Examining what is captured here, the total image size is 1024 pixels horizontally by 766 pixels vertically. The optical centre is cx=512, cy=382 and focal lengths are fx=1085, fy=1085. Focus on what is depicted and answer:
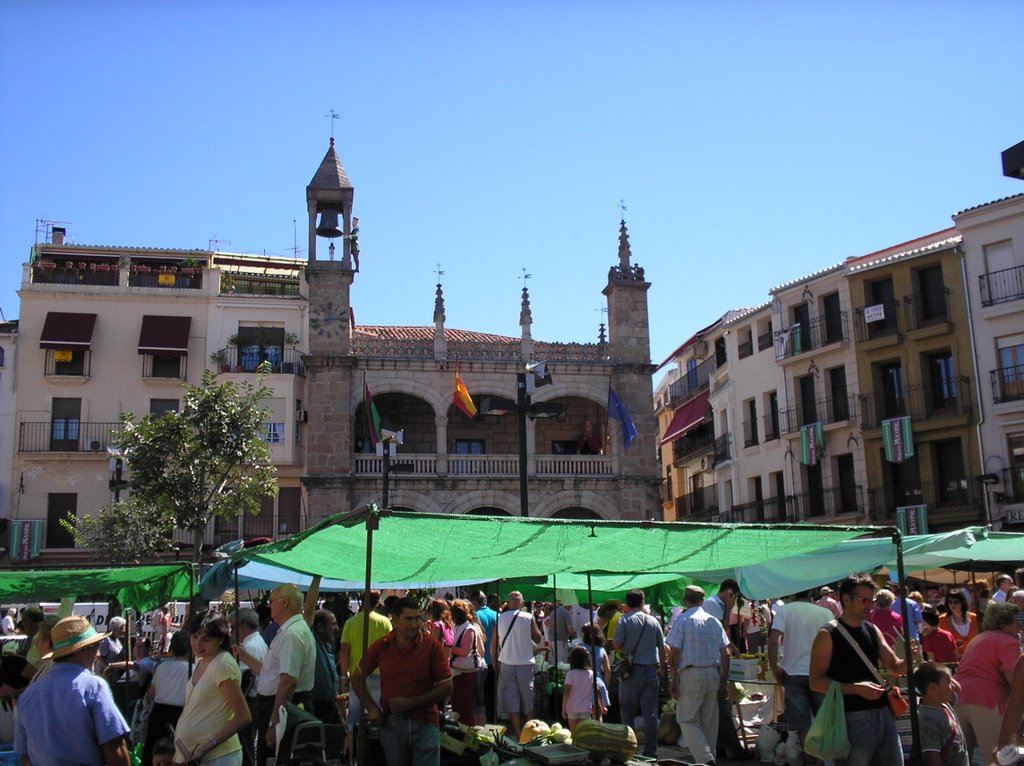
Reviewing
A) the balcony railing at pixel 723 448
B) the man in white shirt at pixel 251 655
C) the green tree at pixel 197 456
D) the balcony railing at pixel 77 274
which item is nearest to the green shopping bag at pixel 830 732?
the man in white shirt at pixel 251 655

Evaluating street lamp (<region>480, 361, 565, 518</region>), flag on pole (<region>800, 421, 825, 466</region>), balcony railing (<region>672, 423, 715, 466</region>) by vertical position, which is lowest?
street lamp (<region>480, 361, 565, 518</region>)

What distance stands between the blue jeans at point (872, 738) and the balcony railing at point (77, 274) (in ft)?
104

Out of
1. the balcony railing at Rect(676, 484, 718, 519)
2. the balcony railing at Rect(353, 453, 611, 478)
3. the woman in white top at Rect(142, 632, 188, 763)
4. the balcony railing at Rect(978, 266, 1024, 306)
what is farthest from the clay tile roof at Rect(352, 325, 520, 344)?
the woman in white top at Rect(142, 632, 188, 763)

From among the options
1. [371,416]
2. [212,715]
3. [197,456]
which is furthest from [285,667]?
[371,416]

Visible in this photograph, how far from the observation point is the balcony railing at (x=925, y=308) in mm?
29266

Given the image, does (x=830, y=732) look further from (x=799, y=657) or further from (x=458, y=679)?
(x=458, y=679)

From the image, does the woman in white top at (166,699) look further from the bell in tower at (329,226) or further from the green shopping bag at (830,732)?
the bell in tower at (329,226)

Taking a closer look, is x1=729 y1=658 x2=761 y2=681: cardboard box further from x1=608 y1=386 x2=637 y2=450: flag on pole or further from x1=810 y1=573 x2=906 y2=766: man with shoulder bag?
x1=608 y1=386 x2=637 y2=450: flag on pole

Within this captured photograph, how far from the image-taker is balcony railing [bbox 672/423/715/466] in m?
39.8

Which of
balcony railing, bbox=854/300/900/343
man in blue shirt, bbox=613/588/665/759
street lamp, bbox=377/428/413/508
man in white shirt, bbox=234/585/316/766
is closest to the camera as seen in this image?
man in white shirt, bbox=234/585/316/766

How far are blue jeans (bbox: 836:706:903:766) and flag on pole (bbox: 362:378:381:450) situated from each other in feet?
73.4

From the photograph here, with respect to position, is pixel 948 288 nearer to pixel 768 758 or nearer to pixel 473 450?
pixel 473 450

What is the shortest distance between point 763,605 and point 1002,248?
14.4 metres

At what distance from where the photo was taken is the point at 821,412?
3177 cm
